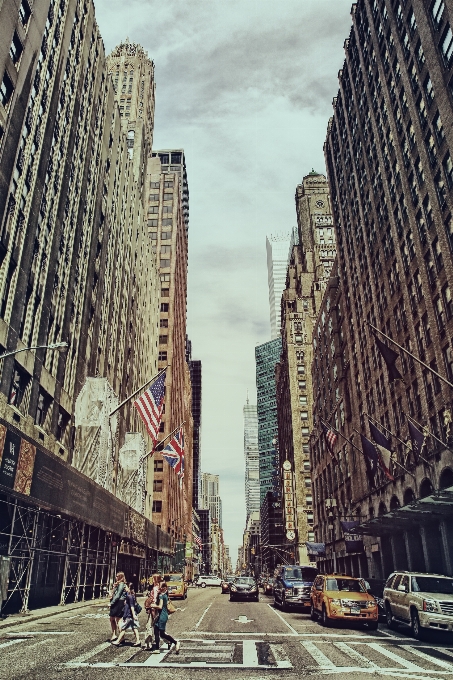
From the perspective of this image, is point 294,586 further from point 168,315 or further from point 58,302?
point 168,315

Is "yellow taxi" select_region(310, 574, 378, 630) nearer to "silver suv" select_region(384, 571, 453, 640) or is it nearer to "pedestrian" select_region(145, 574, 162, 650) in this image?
"silver suv" select_region(384, 571, 453, 640)

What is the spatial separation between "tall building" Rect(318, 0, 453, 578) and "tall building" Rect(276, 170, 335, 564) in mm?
35030

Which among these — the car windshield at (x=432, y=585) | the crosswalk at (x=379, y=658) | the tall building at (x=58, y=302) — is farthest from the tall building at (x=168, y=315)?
the crosswalk at (x=379, y=658)

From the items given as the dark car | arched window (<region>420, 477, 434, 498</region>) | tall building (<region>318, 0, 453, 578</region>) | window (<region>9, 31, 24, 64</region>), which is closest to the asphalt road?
tall building (<region>318, 0, 453, 578</region>)

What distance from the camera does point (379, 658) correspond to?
41.4ft

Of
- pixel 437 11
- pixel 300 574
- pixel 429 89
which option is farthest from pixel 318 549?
pixel 437 11

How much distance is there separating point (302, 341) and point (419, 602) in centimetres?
9703

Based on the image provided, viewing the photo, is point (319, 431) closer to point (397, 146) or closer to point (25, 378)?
point (397, 146)

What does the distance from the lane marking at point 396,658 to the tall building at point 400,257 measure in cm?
1237

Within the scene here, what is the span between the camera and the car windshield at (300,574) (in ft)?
98.5

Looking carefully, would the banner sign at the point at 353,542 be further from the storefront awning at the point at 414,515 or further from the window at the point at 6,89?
the window at the point at 6,89

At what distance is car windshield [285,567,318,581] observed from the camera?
98.5ft

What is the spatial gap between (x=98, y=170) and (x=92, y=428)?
23649 millimetres

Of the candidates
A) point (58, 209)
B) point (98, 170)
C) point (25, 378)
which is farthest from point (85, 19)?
point (25, 378)
